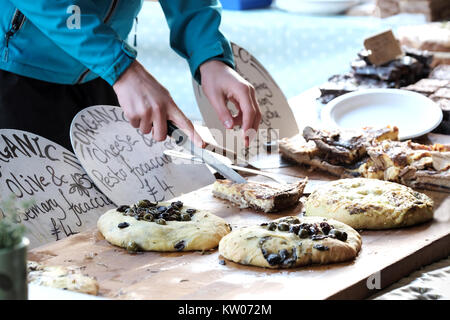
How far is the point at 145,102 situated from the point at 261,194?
0.48 m

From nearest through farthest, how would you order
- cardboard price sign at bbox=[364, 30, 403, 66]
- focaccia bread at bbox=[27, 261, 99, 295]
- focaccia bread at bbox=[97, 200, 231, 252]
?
focaccia bread at bbox=[27, 261, 99, 295], focaccia bread at bbox=[97, 200, 231, 252], cardboard price sign at bbox=[364, 30, 403, 66]

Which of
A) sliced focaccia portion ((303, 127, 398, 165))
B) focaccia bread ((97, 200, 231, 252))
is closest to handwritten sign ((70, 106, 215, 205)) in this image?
focaccia bread ((97, 200, 231, 252))

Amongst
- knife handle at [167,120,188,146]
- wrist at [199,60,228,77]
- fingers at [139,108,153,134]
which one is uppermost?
wrist at [199,60,228,77]

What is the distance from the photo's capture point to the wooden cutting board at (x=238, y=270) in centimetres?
137

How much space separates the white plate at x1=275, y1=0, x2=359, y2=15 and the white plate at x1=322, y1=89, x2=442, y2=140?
2.13 meters

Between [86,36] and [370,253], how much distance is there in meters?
0.90

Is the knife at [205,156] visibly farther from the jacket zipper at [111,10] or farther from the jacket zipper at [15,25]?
the jacket zipper at [15,25]

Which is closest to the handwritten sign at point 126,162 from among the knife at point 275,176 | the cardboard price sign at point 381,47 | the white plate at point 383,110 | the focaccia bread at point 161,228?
the knife at point 275,176

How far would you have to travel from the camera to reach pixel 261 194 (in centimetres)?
191

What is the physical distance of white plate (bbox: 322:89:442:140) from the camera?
2555 millimetres

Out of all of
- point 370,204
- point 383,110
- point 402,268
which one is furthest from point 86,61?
point 383,110

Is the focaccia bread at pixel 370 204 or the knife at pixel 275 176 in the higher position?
the knife at pixel 275 176

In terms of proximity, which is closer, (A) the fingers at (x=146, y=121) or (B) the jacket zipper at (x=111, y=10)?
(A) the fingers at (x=146, y=121)

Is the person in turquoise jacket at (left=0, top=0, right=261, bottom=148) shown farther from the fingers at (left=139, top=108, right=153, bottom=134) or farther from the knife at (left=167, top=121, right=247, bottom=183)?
the knife at (left=167, top=121, right=247, bottom=183)
